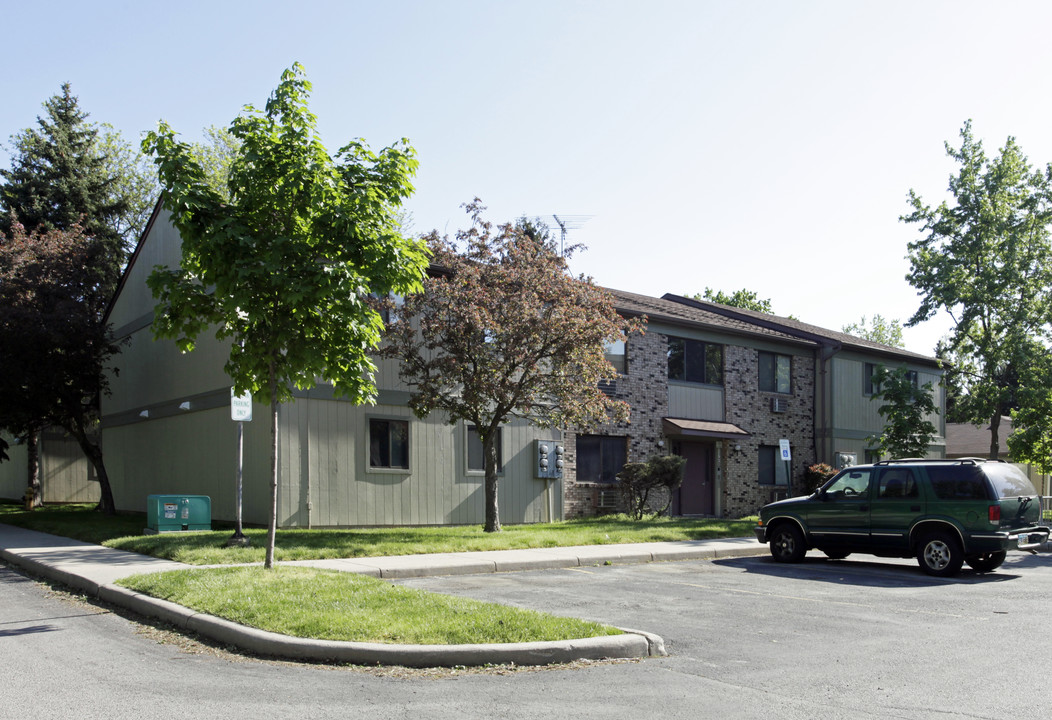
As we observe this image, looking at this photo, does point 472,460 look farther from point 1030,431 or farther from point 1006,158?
point 1006,158

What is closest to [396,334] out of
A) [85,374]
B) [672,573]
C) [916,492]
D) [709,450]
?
[672,573]

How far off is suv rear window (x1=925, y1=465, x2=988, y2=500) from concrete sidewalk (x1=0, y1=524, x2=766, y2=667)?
161 inches

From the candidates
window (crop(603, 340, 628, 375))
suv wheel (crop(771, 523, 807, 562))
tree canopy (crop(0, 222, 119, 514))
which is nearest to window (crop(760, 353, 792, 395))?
window (crop(603, 340, 628, 375))

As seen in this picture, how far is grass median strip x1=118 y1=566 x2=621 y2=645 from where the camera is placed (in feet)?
25.1

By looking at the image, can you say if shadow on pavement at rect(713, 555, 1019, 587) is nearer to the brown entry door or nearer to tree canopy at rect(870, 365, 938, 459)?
tree canopy at rect(870, 365, 938, 459)

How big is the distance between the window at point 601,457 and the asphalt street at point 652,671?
13.4m

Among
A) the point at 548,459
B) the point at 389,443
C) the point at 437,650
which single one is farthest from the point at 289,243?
the point at 548,459

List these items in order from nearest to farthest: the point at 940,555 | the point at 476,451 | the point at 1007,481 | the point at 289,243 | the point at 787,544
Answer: the point at 289,243, the point at 940,555, the point at 1007,481, the point at 787,544, the point at 476,451

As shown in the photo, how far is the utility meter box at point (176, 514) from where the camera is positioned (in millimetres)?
17562

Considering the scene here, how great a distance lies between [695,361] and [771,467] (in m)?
4.81

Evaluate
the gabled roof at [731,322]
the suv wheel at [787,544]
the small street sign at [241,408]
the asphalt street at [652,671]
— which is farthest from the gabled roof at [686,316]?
the asphalt street at [652,671]

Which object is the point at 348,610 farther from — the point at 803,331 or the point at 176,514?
the point at 803,331

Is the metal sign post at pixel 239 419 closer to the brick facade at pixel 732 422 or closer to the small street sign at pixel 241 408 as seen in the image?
the small street sign at pixel 241 408

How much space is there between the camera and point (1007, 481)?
14195mm
